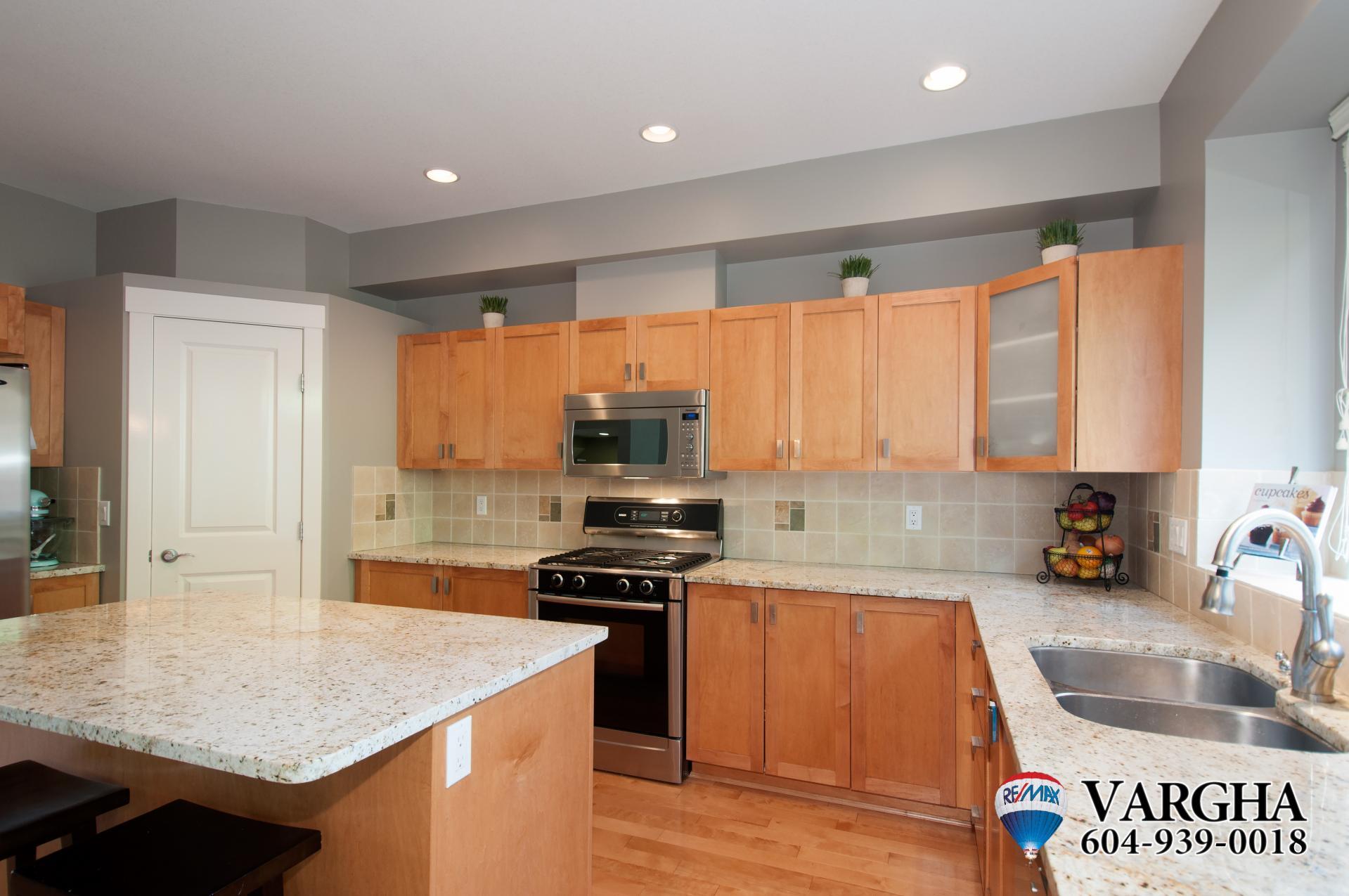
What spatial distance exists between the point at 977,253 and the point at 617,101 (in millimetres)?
1694

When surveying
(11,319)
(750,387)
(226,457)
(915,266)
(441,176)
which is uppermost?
(441,176)

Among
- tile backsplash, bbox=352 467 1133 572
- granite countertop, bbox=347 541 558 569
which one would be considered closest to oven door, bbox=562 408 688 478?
tile backsplash, bbox=352 467 1133 572

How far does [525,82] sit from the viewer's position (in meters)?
2.36

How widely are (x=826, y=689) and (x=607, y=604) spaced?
0.98m

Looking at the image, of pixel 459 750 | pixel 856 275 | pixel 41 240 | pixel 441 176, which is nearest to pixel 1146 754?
pixel 459 750

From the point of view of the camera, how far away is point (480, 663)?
1.52m

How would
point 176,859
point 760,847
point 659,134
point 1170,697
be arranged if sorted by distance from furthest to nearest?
point 659,134
point 760,847
point 1170,697
point 176,859

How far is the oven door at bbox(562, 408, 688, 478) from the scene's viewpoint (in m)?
3.26

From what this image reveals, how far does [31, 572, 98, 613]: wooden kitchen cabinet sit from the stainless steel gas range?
76.5 inches

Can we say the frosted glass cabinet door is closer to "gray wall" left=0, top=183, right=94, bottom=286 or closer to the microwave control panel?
the microwave control panel

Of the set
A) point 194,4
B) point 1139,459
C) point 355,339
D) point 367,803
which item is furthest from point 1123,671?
point 355,339

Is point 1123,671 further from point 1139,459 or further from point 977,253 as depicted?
point 977,253

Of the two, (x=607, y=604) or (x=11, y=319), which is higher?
(x=11, y=319)

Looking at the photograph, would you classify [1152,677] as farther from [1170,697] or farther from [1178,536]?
[1178,536]
